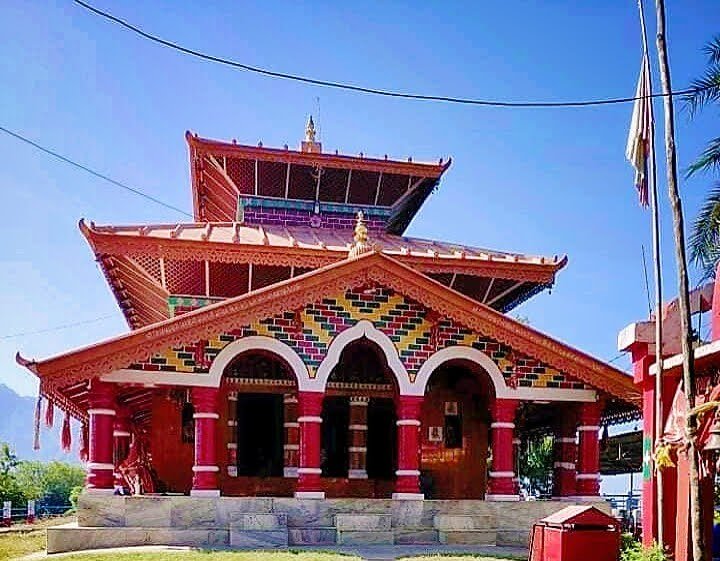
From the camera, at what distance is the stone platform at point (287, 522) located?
14.7 meters

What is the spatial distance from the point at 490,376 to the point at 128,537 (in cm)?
666

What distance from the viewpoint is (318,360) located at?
16438 mm

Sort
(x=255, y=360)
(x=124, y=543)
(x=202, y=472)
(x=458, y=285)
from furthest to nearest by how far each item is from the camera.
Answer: (x=458, y=285) < (x=255, y=360) < (x=202, y=472) < (x=124, y=543)

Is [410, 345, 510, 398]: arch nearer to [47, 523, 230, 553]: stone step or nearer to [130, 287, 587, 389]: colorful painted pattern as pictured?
[130, 287, 587, 389]: colorful painted pattern

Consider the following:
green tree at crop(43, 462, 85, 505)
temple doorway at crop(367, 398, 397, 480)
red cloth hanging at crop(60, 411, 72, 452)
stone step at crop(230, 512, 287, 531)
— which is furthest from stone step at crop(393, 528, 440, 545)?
green tree at crop(43, 462, 85, 505)

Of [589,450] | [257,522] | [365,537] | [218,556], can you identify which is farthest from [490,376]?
[218,556]

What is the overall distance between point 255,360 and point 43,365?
4.58 meters

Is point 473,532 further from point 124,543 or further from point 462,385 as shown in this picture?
point 124,543

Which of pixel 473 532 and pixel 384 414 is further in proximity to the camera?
pixel 384 414

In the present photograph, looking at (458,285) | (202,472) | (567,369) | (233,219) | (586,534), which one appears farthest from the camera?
(233,219)

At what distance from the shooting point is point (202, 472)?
1563 centimetres

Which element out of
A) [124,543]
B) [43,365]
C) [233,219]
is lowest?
[124,543]

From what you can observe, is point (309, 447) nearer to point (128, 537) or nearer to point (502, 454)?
point (128, 537)

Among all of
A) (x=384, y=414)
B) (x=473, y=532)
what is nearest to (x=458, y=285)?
(x=384, y=414)
